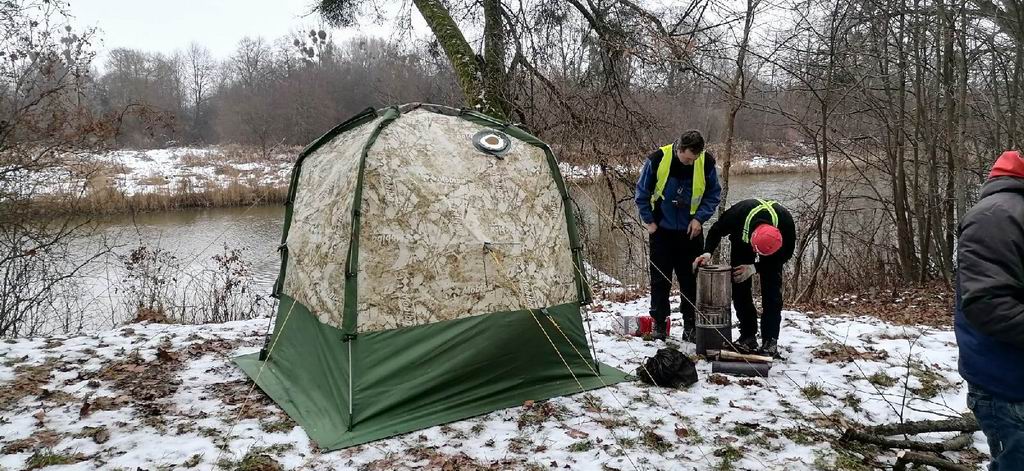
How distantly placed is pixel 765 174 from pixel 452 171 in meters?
15.6

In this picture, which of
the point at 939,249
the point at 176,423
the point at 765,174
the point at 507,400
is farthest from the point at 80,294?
the point at 765,174

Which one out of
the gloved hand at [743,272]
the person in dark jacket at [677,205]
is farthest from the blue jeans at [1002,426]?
the person in dark jacket at [677,205]

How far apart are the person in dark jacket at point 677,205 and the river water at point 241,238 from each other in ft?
3.66

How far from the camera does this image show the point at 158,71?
145 feet

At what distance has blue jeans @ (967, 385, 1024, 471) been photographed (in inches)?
80.4

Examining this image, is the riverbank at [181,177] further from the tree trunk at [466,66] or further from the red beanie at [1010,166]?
the red beanie at [1010,166]

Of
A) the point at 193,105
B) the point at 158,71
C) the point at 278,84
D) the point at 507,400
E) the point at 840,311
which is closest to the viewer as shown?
the point at 507,400

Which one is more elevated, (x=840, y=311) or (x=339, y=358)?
(x=339, y=358)

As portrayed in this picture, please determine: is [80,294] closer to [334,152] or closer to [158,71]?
[334,152]

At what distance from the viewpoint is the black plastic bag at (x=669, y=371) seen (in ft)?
14.1

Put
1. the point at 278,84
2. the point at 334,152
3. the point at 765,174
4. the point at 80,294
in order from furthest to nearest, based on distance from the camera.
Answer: the point at 278,84, the point at 765,174, the point at 80,294, the point at 334,152

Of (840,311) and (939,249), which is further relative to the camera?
(939,249)

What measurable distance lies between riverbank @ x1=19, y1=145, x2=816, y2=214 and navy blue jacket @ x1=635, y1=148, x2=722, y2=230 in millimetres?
3207

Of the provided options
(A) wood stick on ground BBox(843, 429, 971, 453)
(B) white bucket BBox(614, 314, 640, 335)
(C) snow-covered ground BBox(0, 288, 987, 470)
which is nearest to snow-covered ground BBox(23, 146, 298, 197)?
(C) snow-covered ground BBox(0, 288, 987, 470)
